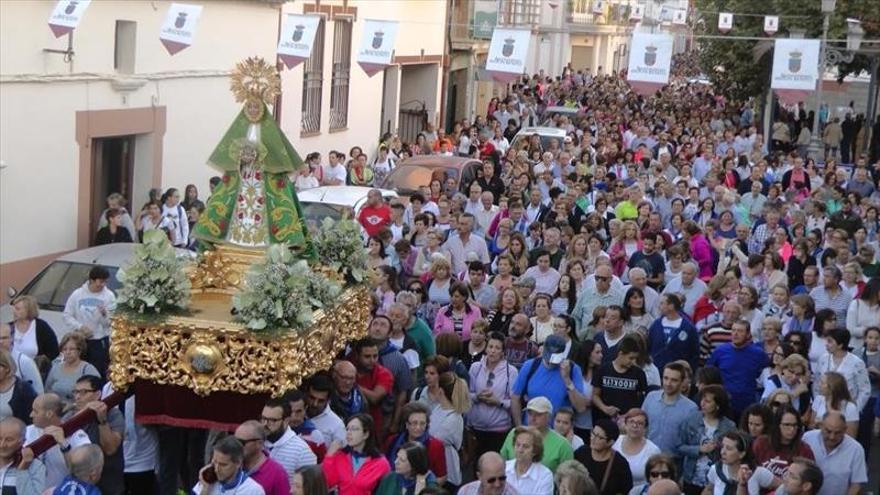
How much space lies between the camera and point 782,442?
30.2ft

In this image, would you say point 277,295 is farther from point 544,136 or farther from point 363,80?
point 363,80

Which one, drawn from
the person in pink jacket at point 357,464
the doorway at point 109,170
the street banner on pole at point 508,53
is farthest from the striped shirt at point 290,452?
the street banner on pole at point 508,53

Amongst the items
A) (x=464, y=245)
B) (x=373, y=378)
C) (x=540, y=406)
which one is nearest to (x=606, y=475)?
(x=540, y=406)

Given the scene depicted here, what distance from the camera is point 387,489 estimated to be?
332 inches

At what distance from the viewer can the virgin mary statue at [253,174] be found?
9.99 metres

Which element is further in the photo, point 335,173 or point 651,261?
point 335,173

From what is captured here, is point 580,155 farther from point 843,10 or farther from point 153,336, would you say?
point 153,336

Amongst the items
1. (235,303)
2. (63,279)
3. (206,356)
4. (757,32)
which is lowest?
(63,279)

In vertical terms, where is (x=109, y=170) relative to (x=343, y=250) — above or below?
below

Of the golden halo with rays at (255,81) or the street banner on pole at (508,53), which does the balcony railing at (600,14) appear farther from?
the golden halo with rays at (255,81)

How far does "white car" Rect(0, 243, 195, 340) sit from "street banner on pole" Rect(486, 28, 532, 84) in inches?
344

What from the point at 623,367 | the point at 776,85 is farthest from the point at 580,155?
the point at 623,367

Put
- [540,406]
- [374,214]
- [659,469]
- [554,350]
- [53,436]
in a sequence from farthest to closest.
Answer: [374,214], [554,350], [540,406], [659,469], [53,436]

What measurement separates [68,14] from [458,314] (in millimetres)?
7335
